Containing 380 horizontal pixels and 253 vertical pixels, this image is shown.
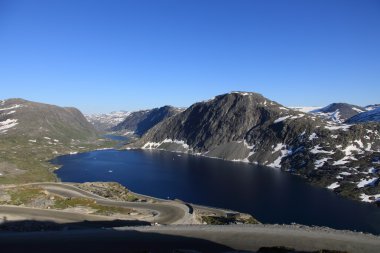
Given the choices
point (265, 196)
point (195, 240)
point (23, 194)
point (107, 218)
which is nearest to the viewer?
point (195, 240)

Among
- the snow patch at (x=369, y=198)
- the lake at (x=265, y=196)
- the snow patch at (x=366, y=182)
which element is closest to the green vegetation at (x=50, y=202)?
the lake at (x=265, y=196)

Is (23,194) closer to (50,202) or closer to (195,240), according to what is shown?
(50,202)

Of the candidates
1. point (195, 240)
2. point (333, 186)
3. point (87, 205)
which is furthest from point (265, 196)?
point (195, 240)

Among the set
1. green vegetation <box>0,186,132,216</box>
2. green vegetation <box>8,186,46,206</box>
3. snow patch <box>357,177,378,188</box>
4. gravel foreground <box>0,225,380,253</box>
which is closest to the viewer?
gravel foreground <box>0,225,380,253</box>

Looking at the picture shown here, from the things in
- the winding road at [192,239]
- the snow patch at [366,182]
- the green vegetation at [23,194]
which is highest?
the winding road at [192,239]

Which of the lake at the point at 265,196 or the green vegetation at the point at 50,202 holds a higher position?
the green vegetation at the point at 50,202

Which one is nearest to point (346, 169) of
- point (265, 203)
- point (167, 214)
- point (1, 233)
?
point (265, 203)

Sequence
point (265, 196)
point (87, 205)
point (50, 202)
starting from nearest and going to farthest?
point (50, 202), point (87, 205), point (265, 196)

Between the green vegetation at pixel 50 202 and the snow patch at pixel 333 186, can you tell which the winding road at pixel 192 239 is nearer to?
the green vegetation at pixel 50 202

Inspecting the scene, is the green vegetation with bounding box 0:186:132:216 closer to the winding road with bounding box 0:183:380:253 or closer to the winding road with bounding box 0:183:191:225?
the winding road with bounding box 0:183:191:225

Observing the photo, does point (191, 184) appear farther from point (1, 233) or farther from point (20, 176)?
point (1, 233)

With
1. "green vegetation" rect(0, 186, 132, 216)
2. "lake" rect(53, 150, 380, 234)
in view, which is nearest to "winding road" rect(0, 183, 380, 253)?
"green vegetation" rect(0, 186, 132, 216)
